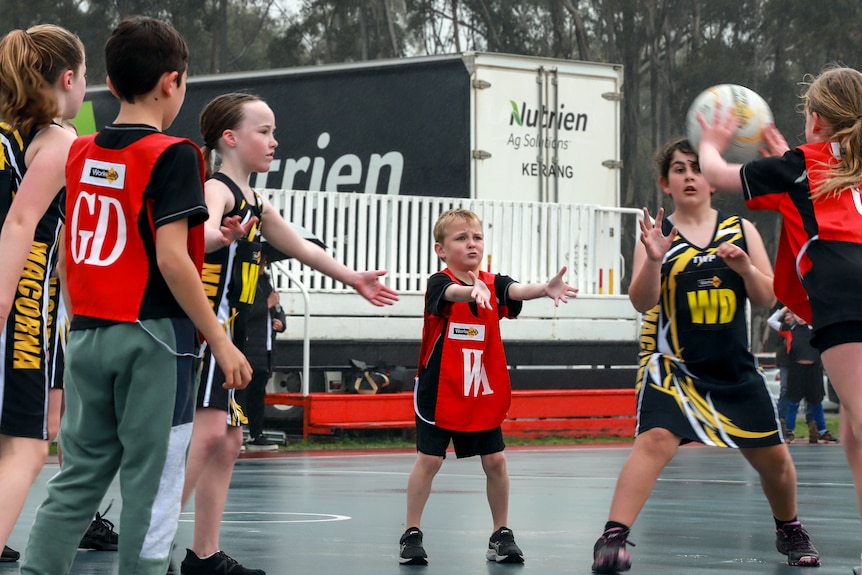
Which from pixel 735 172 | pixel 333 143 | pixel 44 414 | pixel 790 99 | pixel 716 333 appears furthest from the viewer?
pixel 790 99

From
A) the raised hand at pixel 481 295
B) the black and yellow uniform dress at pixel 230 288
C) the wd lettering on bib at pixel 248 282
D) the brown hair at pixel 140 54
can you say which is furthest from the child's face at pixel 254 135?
the brown hair at pixel 140 54

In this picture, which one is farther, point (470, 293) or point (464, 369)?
point (464, 369)

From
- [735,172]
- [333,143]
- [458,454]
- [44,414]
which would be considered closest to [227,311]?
[44,414]

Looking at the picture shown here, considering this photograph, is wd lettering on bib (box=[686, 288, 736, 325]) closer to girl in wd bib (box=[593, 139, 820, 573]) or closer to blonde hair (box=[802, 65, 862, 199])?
girl in wd bib (box=[593, 139, 820, 573])

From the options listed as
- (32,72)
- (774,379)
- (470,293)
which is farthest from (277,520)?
(774,379)

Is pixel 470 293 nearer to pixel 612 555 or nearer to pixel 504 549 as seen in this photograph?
pixel 504 549

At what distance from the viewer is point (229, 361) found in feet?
13.6

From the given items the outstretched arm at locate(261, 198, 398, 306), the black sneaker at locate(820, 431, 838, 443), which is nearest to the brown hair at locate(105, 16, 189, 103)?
the outstretched arm at locate(261, 198, 398, 306)

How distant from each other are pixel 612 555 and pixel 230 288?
1.88m

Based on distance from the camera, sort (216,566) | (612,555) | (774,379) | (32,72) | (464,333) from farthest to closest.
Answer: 1. (774,379)
2. (464,333)
3. (612,555)
4. (216,566)
5. (32,72)

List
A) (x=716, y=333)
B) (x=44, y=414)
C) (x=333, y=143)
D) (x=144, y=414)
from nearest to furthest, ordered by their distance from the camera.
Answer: (x=144, y=414) < (x=44, y=414) < (x=716, y=333) < (x=333, y=143)

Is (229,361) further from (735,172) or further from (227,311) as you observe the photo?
(735,172)

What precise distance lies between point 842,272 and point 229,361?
7.69ft

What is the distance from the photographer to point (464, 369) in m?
6.86
